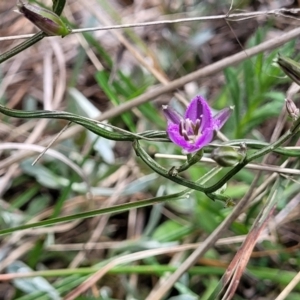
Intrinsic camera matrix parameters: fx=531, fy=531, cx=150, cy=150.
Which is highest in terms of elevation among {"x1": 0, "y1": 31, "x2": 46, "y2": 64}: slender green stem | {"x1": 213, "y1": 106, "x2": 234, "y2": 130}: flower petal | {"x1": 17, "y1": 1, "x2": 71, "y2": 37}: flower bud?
{"x1": 17, "y1": 1, "x2": 71, "y2": 37}: flower bud

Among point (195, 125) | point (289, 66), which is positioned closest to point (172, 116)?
point (195, 125)

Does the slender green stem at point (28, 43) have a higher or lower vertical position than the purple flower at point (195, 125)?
higher

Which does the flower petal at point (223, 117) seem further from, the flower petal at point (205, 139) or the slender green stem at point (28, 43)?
the slender green stem at point (28, 43)

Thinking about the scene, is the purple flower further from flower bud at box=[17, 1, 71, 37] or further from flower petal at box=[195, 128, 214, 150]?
flower bud at box=[17, 1, 71, 37]


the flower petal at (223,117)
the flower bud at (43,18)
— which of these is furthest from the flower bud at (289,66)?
the flower bud at (43,18)

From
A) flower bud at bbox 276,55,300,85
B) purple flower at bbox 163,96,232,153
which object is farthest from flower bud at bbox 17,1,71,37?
flower bud at bbox 276,55,300,85

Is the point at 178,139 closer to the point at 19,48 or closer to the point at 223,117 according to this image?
the point at 223,117

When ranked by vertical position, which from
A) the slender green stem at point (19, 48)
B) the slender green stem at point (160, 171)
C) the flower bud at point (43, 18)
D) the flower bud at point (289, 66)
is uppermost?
the flower bud at point (43, 18)
